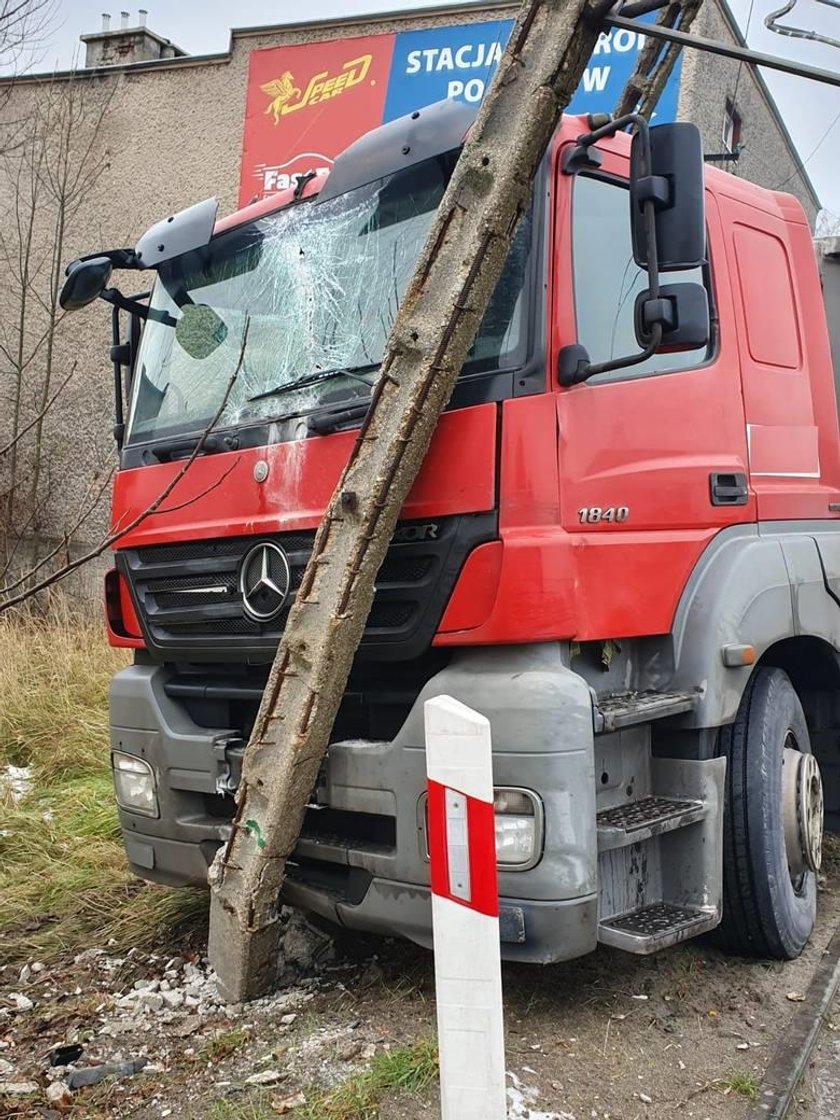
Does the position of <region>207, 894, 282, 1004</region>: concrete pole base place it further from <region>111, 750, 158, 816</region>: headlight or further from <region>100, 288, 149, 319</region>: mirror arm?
<region>100, 288, 149, 319</region>: mirror arm

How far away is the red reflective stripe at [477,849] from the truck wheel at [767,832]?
5.54 feet

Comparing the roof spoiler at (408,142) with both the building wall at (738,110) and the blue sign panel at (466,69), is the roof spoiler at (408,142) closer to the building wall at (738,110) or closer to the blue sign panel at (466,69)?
the building wall at (738,110)

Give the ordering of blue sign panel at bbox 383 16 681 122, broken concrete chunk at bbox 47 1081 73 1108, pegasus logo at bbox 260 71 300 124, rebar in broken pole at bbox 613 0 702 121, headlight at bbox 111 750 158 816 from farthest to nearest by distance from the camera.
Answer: pegasus logo at bbox 260 71 300 124 < blue sign panel at bbox 383 16 681 122 < rebar in broken pole at bbox 613 0 702 121 < headlight at bbox 111 750 158 816 < broken concrete chunk at bbox 47 1081 73 1108

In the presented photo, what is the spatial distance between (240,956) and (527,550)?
5.12 ft

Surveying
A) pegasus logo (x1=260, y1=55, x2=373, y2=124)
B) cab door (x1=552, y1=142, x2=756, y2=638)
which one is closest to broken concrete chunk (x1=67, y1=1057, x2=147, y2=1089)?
cab door (x1=552, y1=142, x2=756, y2=638)

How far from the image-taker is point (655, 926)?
3189 millimetres

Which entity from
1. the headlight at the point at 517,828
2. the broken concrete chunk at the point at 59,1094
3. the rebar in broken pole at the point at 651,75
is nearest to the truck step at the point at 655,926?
the headlight at the point at 517,828

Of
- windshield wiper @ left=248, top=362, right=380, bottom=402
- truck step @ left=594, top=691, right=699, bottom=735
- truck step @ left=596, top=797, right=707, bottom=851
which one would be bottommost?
truck step @ left=596, top=797, right=707, bottom=851

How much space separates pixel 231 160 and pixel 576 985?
1083 cm

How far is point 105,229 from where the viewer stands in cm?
1289

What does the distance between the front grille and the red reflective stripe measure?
0.99m

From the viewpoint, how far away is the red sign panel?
1109cm

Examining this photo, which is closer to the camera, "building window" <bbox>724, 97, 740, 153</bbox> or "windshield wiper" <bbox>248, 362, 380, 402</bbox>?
"windshield wiper" <bbox>248, 362, 380, 402</bbox>

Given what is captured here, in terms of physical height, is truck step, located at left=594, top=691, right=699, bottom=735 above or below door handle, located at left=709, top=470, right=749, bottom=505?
below
